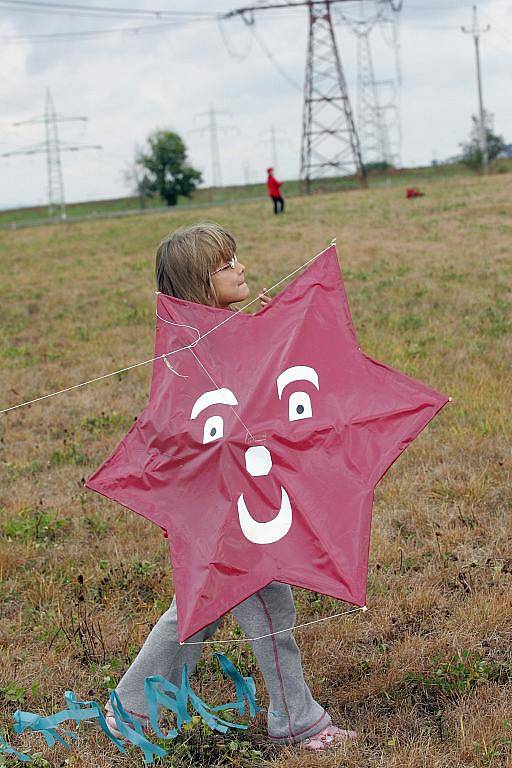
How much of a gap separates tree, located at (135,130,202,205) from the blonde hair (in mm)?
76545

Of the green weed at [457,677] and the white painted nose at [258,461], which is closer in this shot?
the white painted nose at [258,461]

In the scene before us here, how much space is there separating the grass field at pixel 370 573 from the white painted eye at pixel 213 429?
1.23 metres

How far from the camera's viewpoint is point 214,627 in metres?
3.78

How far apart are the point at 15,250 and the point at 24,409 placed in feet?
54.7

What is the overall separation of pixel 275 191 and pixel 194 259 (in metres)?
24.5

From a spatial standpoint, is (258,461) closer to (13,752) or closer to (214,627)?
(214,627)

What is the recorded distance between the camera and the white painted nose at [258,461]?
130 inches

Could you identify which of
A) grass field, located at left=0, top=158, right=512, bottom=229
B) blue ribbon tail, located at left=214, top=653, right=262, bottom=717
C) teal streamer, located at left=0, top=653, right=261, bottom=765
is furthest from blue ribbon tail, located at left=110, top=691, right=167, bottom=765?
grass field, located at left=0, top=158, right=512, bottom=229

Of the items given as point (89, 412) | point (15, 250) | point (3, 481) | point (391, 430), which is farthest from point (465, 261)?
point (15, 250)

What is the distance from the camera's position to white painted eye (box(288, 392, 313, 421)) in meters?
3.43

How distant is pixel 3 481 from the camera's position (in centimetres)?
705

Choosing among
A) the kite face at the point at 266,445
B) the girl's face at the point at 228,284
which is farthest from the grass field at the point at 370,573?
the girl's face at the point at 228,284

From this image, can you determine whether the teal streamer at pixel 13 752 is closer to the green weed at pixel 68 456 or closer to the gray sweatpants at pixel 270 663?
the gray sweatpants at pixel 270 663

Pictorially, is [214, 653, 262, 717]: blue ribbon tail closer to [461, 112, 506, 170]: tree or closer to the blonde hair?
the blonde hair
